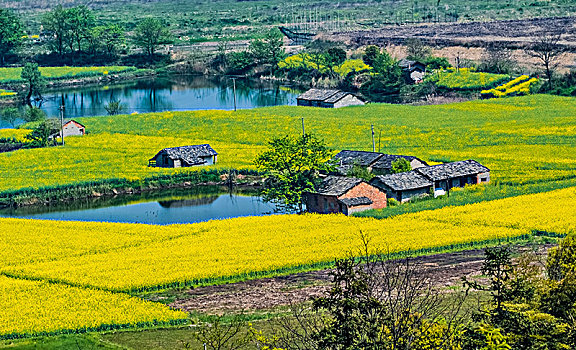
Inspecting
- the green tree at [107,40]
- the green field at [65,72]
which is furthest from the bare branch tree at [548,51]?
the green tree at [107,40]

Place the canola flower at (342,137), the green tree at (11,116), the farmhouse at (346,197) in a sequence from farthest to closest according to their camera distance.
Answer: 1. the green tree at (11,116)
2. the canola flower at (342,137)
3. the farmhouse at (346,197)

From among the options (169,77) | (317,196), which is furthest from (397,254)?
(169,77)

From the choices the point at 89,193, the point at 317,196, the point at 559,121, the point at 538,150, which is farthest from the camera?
the point at 559,121

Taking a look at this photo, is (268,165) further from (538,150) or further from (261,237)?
(538,150)

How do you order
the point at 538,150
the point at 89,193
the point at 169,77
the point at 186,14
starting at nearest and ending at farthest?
the point at 89,193
the point at 538,150
the point at 169,77
the point at 186,14

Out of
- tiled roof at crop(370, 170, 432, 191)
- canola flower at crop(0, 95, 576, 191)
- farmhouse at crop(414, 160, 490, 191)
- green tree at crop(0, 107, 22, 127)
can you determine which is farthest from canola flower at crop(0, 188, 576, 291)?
green tree at crop(0, 107, 22, 127)

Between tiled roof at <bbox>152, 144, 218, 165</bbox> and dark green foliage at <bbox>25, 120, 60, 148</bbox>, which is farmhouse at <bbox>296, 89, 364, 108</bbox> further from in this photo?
tiled roof at <bbox>152, 144, 218, 165</bbox>

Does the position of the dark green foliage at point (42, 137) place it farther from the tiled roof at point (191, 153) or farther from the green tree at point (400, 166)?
the green tree at point (400, 166)

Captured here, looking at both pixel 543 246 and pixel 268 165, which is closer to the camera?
pixel 543 246
